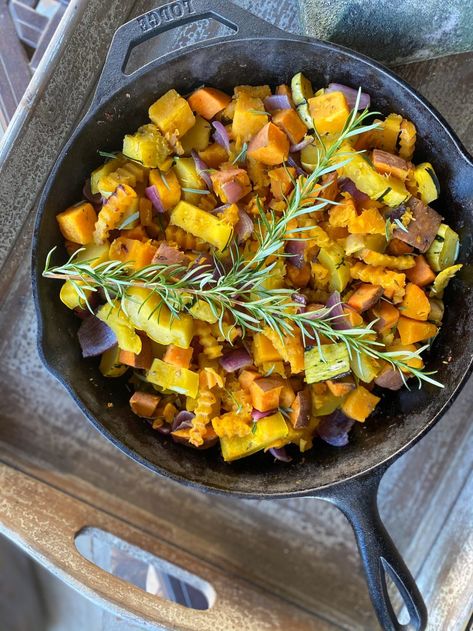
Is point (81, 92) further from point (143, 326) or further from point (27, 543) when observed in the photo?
point (27, 543)

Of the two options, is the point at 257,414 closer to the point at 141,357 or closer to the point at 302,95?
the point at 141,357

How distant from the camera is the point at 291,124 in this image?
69.8 inches

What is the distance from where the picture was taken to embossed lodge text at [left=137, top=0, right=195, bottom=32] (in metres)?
1.77

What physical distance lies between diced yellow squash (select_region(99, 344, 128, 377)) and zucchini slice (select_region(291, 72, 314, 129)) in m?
0.84

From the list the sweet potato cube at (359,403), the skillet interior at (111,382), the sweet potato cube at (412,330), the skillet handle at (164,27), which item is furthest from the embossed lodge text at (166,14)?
the sweet potato cube at (359,403)

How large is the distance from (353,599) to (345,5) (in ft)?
6.65

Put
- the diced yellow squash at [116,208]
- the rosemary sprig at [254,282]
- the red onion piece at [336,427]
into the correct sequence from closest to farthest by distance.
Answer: the rosemary sprig at [254,282] → the diced yellow squash at [116,208] → the red onion piece at [336,427]

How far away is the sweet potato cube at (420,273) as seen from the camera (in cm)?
181

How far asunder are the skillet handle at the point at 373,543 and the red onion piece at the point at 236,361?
42cm

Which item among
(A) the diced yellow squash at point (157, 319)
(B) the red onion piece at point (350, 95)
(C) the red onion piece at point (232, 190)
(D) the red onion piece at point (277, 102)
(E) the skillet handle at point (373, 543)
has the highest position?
(B) the red onion piece at point (350, 95)

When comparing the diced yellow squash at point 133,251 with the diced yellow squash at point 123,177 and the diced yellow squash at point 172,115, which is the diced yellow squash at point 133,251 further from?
the diced yellow squash at point 172,115

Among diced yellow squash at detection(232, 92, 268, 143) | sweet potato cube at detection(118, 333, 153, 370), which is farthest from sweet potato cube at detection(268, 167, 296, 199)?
sweet potato cube at detection(118, 333, 153, 370)

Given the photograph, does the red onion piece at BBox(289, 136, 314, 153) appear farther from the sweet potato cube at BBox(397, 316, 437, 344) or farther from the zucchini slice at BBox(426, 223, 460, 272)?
the sweet potato cube at BBox(397, 316, 437, 344)

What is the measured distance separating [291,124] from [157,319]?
0.65 meters
